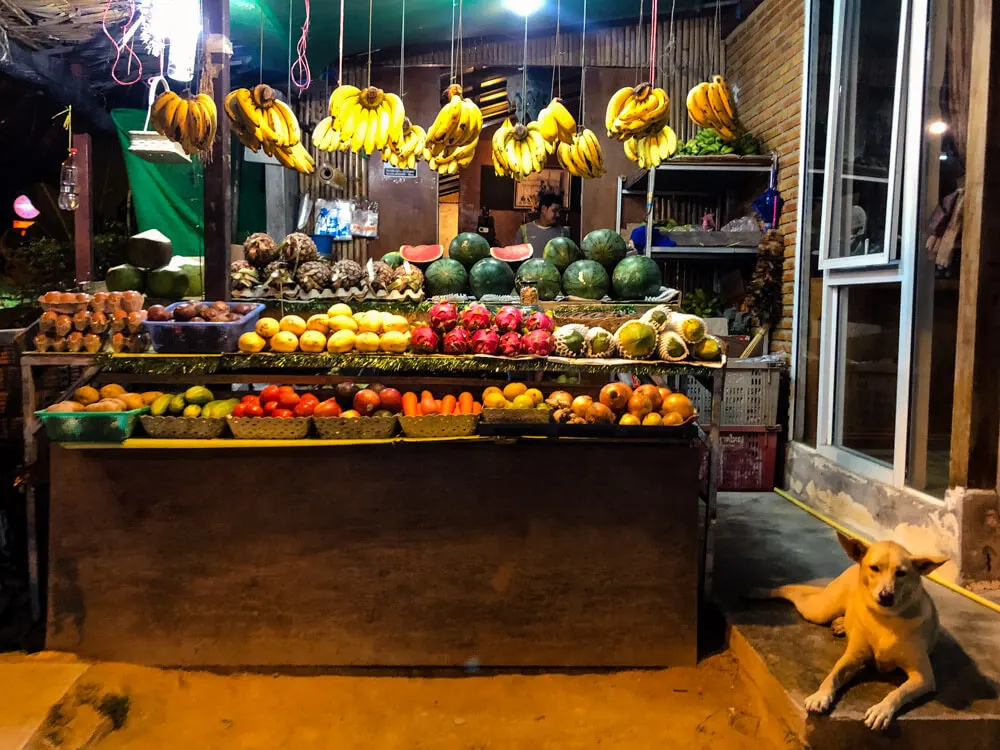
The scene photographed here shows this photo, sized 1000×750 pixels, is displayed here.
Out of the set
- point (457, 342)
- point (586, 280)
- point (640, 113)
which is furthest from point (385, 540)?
point (640, 113)

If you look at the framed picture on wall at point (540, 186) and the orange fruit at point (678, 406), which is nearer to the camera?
the orange fruit at point (678, 406)

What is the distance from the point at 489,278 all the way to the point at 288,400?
1777mm

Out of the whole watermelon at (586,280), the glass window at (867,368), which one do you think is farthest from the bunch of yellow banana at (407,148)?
the glass window at (867,368)

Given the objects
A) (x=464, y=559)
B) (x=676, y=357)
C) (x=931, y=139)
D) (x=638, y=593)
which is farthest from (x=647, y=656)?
(x=931, y=139)

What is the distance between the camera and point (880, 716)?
2637 millimetres

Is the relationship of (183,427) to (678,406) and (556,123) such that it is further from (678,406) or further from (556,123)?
(556,123)

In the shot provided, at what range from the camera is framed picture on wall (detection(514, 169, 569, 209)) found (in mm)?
9561

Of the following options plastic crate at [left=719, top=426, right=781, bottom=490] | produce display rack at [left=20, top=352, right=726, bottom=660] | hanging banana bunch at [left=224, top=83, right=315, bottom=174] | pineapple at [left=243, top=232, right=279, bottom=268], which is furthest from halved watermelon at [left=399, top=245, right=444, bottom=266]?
plastic crate at [left=719, top=426, right=781, bottom=490]

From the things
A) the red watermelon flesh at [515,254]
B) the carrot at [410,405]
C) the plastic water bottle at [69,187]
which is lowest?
the carrot at [410,405]

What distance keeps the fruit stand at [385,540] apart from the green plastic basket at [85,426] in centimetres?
6

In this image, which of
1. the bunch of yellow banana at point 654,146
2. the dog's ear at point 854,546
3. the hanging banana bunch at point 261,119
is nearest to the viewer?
the dog's ear at point 854,546

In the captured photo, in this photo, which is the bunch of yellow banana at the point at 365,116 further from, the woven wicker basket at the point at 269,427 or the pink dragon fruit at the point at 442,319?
the woven wicker basket at the point at 269,427

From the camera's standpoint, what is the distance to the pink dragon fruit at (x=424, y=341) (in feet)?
11.6

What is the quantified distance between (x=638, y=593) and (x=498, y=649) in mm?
731
